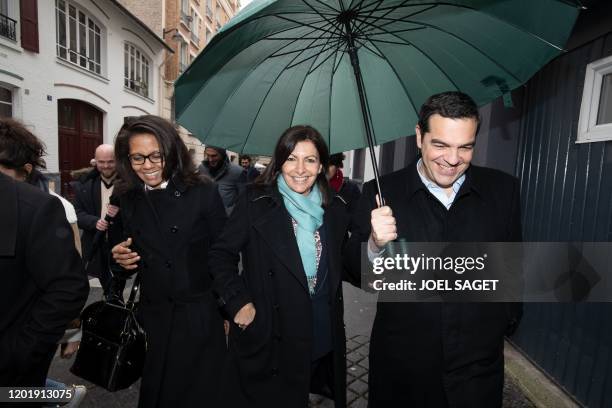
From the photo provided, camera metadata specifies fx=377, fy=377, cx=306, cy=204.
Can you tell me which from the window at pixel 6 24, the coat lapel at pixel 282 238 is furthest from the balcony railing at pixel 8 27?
the coat lapel at pixel 282 238

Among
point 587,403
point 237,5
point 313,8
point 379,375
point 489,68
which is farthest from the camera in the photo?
point 237,5

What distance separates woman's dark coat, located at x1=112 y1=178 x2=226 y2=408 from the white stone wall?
9.88 metres

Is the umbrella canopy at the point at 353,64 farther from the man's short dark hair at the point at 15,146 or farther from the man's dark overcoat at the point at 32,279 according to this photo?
the man's dark overcoat at the point at 32,279

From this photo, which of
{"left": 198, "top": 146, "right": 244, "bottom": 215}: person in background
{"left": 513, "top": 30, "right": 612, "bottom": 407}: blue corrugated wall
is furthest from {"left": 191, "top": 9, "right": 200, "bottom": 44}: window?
{"left": 513, "top": 30, "right": 612, "bottom": 407}: blue corrugated wall

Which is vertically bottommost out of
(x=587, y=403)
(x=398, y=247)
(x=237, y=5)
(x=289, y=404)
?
(x=587, y=403)

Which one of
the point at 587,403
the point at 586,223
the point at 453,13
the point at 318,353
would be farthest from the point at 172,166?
the point at 587,403

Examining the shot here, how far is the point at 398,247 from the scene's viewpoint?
189cm

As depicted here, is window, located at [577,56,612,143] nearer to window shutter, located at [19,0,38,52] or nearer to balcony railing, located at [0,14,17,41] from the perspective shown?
balcony railing, located at [0,14,17,41]

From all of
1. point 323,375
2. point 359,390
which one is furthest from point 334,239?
point 359,390

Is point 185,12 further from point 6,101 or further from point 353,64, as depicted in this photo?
point 353,64

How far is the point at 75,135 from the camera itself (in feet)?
46.9

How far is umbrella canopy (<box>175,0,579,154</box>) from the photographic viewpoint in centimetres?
195

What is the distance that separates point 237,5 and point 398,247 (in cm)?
4844

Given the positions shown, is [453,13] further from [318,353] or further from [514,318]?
[318,353]
